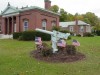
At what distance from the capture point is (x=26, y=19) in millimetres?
39531

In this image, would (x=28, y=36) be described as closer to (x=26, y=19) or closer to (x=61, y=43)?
(x=26, y=19)

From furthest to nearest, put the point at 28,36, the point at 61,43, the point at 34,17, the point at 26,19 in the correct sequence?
the point at 26,19 → the point at 34,17 → the point at 28,36 → the point at 61,43

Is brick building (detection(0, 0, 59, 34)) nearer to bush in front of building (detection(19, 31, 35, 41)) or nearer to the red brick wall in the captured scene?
the red brick wall

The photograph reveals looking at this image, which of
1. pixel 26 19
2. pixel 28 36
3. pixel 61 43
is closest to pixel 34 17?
pixel 26 19

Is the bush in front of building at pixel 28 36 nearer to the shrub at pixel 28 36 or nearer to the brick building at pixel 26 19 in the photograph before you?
the shrub at pixel 28 36

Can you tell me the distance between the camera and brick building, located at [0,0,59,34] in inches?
1512

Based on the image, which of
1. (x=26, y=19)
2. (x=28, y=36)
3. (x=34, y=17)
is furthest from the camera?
(x=26, y=19)

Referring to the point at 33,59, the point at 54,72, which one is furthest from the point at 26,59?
the point at 54,72

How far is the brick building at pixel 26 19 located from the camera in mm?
38406

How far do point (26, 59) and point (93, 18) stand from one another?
96.0 m

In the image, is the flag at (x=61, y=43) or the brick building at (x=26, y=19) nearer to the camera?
the flag at (x=61, y=43)

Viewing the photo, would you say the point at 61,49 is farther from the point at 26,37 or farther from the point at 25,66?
the point at 26,37

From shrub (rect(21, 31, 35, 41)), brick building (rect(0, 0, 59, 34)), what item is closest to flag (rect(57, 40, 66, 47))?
shrub (rect(21, 31, 35, 41))

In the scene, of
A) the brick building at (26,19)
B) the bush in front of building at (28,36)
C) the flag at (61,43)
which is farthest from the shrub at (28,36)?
the flag at (61,43)
